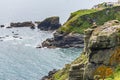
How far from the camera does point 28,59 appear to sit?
150 meters

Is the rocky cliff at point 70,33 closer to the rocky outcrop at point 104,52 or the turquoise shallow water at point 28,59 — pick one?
the turquoise shallow water at point 28,59

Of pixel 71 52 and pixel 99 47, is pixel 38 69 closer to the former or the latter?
pixel 71 52

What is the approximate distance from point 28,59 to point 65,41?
33.4 meters

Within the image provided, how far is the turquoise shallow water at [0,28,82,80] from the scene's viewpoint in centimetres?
12462

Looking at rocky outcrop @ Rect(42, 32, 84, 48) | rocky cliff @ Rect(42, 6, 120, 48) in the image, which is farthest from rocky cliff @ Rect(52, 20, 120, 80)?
rocky cliff @ Rect(42, 6, 120, 48)

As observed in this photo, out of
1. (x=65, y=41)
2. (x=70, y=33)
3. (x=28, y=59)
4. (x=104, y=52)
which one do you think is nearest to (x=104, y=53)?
(x=104, y=52)

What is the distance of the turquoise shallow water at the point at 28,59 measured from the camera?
125m

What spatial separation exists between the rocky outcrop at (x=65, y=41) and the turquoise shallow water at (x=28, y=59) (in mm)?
6009

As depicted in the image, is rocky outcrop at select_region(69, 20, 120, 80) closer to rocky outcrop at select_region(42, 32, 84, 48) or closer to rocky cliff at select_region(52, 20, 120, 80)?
rocky cliff at select_region(52, 20, 120, 80)

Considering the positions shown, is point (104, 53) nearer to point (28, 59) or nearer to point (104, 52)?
point (104, 52)

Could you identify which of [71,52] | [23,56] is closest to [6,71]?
[23,56]

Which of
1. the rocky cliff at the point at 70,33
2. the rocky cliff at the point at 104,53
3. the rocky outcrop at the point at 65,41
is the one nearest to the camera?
the rocky cliff at the point at 104,53

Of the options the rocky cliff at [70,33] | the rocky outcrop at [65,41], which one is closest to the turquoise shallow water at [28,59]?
the rocky outcrop at [65,41]

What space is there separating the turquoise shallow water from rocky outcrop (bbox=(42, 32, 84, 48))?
601 centimetres
